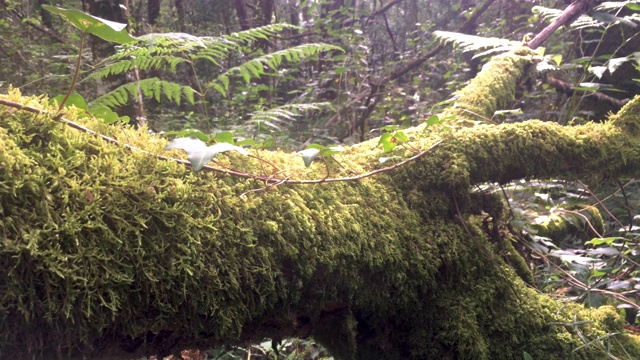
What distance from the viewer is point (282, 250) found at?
1.14 meters

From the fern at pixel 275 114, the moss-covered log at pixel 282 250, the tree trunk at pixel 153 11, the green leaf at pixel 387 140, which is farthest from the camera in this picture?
the tree trunk at pixel 153 11

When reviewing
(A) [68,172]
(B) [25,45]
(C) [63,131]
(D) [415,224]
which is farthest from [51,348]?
(B) [25,45]

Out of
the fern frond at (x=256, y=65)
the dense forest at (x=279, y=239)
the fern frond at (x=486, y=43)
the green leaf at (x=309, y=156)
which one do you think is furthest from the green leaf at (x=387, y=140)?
the fern frond at (x=486, y=43)

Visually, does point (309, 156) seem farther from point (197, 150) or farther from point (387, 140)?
point (387, 140)

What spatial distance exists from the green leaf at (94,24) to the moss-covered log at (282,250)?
24 cm

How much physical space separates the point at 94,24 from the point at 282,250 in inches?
30.1

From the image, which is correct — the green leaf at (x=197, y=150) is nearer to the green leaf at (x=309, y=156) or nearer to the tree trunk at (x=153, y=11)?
the green leaf at (x=309, y=156)

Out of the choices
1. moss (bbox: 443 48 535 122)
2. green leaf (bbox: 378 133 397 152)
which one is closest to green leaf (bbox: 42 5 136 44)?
green leaf (bbox: 378 133 397 152)

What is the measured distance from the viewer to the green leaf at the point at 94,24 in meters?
0.92

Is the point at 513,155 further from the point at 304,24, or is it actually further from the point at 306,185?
the point at 304,24

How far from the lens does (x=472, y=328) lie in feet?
4.55

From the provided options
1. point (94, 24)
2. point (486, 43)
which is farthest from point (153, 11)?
point (94, 24)

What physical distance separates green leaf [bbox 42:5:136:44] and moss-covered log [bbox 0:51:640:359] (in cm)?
24

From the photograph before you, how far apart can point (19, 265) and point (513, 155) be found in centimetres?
175
